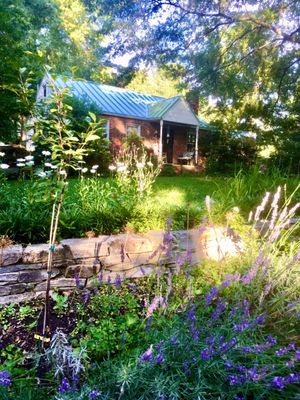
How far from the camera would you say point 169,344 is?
65.7 inches

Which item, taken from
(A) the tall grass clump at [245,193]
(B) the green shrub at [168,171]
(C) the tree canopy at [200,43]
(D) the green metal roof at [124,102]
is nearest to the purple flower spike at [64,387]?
(A) the tall grass clump at [245,193]

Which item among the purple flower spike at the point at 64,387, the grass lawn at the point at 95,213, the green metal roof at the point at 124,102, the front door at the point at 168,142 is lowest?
the purple flower spike at the point at 64,387

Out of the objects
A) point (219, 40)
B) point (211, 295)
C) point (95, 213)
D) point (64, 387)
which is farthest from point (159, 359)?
point (219, 40)

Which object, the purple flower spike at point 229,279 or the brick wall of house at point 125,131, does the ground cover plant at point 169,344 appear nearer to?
the purple flower spike at point 229,279

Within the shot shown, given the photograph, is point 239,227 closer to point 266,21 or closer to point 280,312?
point 280,312

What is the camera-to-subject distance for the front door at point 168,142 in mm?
17922

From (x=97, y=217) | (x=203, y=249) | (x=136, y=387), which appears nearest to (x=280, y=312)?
(x=203, y=249)

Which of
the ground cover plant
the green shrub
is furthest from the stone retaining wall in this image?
the green shrub

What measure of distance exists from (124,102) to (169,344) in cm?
1618

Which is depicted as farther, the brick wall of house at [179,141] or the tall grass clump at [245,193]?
the brick wall of house at [179,141]

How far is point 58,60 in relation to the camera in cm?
2125

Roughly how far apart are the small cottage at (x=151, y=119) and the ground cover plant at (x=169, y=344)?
42.4 feet

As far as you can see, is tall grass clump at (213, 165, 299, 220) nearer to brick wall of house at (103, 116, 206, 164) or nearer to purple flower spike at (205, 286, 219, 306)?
purple flower spike at (205, 286, 219, 306)

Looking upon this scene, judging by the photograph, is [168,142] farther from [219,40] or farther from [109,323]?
[109,323]
